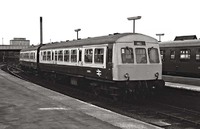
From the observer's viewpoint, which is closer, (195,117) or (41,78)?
(195,117)

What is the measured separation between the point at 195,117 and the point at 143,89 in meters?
3.42

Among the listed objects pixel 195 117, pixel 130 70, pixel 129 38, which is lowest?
pixel 195 117

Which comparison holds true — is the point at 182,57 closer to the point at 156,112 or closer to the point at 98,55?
the point at 98,55

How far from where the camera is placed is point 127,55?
13.6 metres

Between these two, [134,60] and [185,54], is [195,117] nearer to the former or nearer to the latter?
[134,60]

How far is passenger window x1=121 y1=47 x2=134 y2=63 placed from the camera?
1339 centimetres

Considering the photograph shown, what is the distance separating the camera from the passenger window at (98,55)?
14.2 metres

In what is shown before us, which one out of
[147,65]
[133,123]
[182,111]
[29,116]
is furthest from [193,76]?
[29,116]

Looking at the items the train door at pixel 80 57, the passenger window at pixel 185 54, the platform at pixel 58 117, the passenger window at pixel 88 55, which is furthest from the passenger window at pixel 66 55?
the passenger window at pixel 185 54

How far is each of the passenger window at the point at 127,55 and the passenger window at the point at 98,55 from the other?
4.08ft

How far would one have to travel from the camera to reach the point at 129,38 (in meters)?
13.7

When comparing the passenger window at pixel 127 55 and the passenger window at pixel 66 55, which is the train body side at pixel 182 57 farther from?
the passenger window at pixel 66 55

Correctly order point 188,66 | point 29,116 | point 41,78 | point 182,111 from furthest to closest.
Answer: point 41,78 < point 188,66 < point 182,111 < point 29,116

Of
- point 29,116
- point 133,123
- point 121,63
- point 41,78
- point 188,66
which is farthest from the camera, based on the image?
point 41,78
